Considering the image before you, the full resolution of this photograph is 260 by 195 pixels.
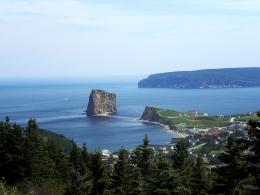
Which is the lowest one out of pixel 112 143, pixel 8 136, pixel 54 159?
pixel 112 143

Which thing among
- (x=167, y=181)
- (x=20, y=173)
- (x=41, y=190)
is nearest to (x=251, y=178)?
(x=167, y=181)

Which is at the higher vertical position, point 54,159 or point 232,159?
point 232,159

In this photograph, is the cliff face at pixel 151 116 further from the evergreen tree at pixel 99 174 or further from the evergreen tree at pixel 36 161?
the evergreen tree at pixel 99 174

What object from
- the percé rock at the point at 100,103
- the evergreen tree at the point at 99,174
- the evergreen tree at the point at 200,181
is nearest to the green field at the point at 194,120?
the percé rock at the point at 100,103

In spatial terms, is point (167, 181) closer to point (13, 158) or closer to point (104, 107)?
point (13, 158)

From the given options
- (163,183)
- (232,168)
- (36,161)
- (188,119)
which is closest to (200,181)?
(163,183)

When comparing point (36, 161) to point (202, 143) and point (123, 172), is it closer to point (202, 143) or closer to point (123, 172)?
point (123, 172)
